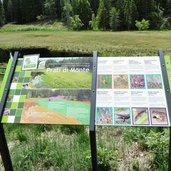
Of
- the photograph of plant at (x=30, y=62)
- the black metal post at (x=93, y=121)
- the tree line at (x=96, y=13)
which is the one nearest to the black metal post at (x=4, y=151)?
the photograph of plant at (x=30, y=62)

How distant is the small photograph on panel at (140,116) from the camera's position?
14.1ft

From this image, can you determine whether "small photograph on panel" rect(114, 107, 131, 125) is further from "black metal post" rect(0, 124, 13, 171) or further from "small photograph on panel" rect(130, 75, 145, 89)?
"black metal post" rect(0, 124, 13, 171)

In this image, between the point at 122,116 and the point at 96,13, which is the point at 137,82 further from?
the point at 96,13

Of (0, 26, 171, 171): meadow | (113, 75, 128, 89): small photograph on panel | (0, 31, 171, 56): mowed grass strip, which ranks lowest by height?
(0, 31, 171, 56): mowed grass strip

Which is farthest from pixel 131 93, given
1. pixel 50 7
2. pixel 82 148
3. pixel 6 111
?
pixel 50 7

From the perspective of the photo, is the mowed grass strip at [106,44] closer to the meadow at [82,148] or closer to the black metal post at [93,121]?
the meadow at [82,148]

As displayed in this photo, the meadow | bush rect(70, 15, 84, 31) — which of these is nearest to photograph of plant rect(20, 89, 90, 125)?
the meadow

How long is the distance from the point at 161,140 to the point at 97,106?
1660 millimetres

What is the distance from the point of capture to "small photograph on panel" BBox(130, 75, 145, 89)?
4699 mm

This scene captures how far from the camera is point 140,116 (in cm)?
437

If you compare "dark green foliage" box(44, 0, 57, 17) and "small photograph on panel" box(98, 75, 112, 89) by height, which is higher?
"small photograph on panel" box(98, 75, 112, 89)

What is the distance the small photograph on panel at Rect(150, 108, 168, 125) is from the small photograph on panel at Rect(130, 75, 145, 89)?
43cm

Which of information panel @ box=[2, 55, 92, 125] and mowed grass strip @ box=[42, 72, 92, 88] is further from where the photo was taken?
mowed grass strip @ box=[42, 72, 92, 88]

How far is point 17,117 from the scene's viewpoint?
4.64 meters
